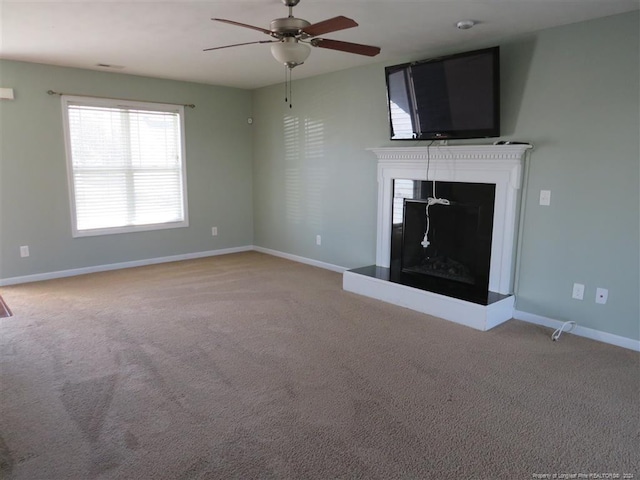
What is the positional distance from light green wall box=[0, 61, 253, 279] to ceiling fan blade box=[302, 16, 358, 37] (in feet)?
12.1

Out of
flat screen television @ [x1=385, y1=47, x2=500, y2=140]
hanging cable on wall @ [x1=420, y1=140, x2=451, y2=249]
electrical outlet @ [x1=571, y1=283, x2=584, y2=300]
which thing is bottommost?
electrical outlet @ [x1=571, y1=283, x2=584, y2=300]

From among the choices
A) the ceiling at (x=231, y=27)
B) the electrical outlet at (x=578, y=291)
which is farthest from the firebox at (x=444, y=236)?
the ceiling at (x=231, y=27)

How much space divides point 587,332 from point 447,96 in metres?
2.24

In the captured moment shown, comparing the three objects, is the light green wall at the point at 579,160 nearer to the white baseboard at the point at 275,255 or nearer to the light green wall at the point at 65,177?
the white baseboard at the point at 275,255

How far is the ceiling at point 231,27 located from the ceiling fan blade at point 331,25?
508mm

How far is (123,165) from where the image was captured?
5449 mm

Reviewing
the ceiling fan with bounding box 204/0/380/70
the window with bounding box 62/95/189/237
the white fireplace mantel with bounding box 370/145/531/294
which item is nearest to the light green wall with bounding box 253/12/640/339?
the white fireplace mantel with bounding box 370/145/531/294

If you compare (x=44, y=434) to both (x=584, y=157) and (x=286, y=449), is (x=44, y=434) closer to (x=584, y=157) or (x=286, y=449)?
(x=286, y=449)

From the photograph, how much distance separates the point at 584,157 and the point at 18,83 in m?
5.37

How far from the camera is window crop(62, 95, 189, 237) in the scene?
5109 mm

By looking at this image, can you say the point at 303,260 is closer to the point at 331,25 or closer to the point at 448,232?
the point at 448,232

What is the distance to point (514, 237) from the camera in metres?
3.81

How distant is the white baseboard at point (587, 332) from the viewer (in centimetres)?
328

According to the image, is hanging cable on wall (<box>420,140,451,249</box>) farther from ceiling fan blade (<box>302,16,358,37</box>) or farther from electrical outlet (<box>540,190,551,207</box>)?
ceiling fan blade (<box>302,16,358,37</box>)
